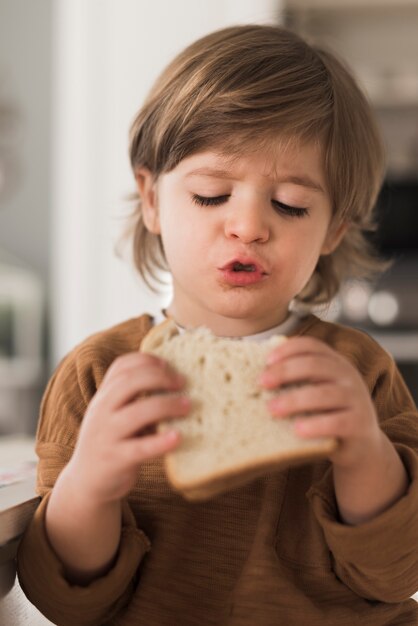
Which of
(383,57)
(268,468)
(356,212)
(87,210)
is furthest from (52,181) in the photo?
(268,468)

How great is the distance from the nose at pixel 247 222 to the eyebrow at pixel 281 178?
0.04 metres

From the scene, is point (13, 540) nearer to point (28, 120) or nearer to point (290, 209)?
point (290, 209)

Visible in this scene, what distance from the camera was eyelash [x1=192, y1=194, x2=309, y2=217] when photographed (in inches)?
32.7

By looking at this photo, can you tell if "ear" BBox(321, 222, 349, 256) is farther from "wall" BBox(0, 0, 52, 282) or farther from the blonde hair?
"wall" BBox(0, 0, 52, 282)

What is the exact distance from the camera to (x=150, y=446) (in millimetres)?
635

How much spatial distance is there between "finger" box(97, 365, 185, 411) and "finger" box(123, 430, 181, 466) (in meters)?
0.03

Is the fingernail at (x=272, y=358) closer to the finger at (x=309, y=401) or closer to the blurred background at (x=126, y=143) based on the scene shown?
the finger at (x=309, y=401)

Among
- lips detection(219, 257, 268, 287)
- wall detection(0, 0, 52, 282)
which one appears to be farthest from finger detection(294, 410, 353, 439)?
wall detection(0, 0, 52, 282)

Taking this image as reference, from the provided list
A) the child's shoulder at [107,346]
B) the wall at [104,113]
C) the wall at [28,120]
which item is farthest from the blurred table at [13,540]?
the wall at [28,120]

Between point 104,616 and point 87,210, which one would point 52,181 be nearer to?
point 87,210

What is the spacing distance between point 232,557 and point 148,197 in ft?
1.40

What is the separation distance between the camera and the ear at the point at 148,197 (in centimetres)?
99

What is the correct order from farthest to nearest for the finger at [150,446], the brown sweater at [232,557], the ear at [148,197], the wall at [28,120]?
the wall at [28,120] < the ear at [148,197] < the brown sweater at [232,557] < the finger at [150,446]

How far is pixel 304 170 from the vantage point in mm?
847
